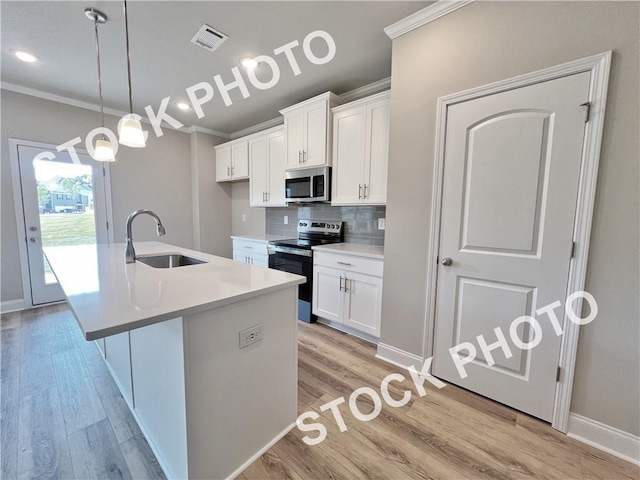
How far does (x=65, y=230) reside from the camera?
11.4 feet

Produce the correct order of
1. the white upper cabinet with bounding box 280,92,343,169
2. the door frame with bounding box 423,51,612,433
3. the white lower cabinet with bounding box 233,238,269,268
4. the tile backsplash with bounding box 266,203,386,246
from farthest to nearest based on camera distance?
the white lower cabinet with bounding box 233,238,269,268
the tile backsplash with bounding box 266,203,386,246
the white upper cabinet with bounding box 280,92,343,169
the door frame with bounding box 423,51,612,433

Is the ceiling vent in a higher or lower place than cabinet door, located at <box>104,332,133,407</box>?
higher

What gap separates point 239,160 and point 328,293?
2.65 metres

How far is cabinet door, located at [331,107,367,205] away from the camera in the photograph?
268 centimetres

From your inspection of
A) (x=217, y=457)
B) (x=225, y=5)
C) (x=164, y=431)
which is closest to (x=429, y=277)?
(x=217, y=457)

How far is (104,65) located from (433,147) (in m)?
3.15

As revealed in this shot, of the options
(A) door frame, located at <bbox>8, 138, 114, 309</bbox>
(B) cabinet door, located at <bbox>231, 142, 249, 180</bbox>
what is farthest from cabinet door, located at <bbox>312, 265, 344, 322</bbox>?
(A) door frame, located at <bbox>8, 138, 114, 309</bbox>

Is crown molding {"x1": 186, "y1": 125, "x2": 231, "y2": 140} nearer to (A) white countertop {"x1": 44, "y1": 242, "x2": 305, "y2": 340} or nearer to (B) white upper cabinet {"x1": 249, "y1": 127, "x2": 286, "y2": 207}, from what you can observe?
(B) white upper cabinet {"x1": 249, "y1": 127, "x2": 286, "y2": 207}

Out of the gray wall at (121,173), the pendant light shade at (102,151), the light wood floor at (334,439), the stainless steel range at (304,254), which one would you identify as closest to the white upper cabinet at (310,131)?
the stainless steel range at (304,254)

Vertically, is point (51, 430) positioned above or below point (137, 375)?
below

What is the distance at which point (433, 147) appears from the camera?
1.89 m

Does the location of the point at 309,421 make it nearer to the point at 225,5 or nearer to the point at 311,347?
the point at 311,347

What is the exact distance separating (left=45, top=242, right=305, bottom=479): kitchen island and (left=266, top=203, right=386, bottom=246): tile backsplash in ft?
5.59

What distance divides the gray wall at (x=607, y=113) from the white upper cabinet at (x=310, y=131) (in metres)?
1.01
